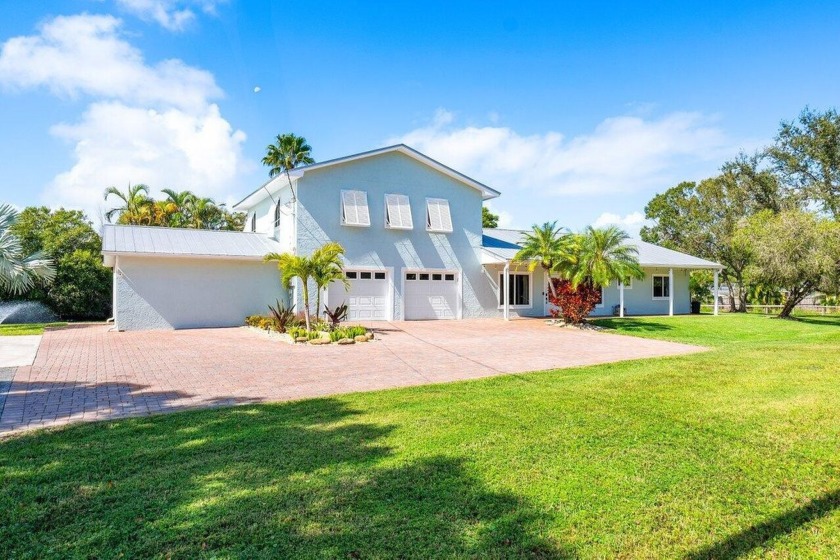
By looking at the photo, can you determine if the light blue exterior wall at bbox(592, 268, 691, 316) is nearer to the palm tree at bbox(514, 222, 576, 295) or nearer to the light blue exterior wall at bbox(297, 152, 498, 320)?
the palm tree at bbox(514, 222, 576, 295)

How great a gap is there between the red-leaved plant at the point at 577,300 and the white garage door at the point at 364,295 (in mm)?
7558

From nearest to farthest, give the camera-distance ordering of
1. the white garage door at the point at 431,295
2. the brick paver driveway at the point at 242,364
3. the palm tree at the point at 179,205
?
the brick paver driveway at the point at 242,364, the white garage door at the point at 431,295, the palm tree at the point at 179,205

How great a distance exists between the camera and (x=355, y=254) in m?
20.9

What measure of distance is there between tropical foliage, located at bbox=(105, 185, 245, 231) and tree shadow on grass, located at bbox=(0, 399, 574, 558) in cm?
3348

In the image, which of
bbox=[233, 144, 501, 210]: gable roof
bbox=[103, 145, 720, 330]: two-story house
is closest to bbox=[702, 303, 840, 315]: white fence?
bbox=[103, 145, 720, 330]: two-story house

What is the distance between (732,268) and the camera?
35969mm

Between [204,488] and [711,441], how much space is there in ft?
16.7

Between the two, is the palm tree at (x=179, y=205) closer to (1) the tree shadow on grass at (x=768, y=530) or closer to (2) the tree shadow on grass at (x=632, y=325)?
(2) the tree shadow on grass at (x=632, y=325)

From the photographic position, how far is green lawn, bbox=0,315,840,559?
10.9 feet

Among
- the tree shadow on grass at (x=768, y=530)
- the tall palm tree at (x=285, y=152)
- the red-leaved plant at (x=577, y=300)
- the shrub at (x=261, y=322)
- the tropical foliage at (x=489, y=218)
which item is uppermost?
the tall palm tree at (x=285, y=152)

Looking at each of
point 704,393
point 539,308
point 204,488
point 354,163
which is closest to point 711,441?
point 704,393

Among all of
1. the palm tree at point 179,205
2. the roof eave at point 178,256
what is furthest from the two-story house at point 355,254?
the palm tree at point 179,205

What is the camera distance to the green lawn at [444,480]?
3.31 metres

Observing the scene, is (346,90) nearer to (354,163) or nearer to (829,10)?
(354,163)
